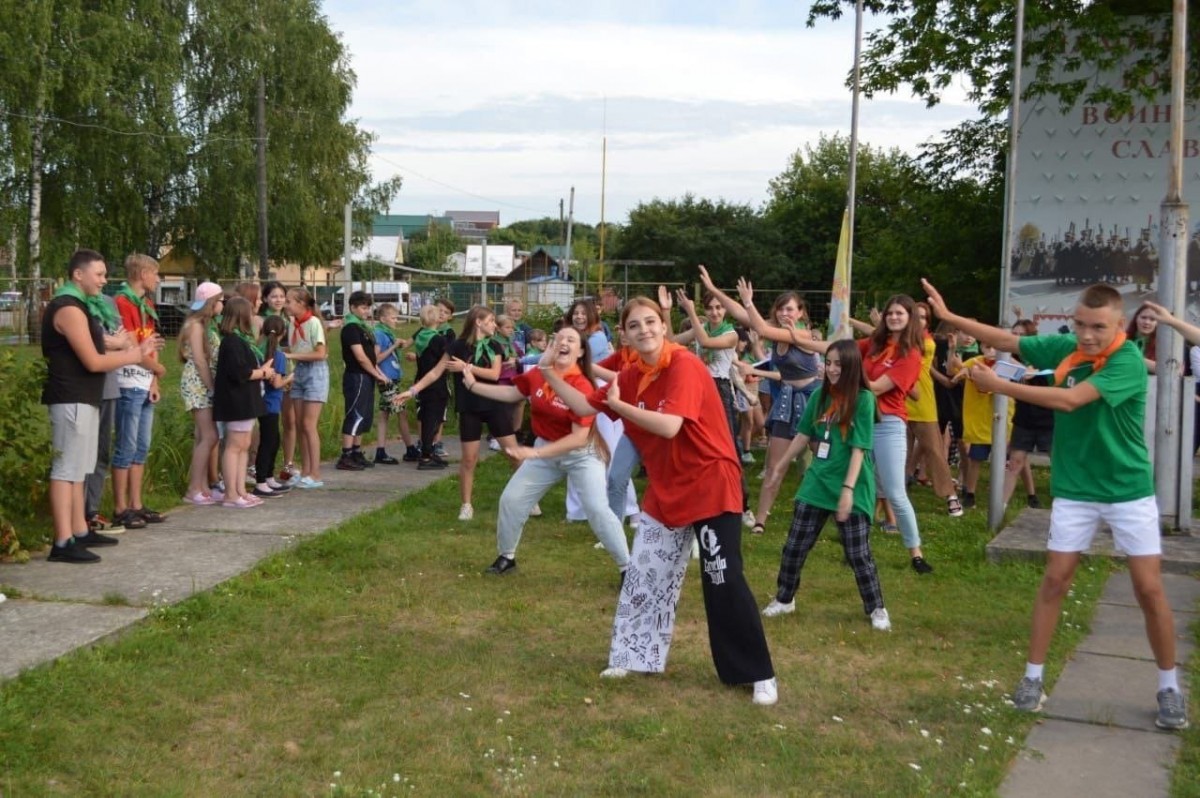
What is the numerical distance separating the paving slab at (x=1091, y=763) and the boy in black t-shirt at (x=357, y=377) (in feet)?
26.5

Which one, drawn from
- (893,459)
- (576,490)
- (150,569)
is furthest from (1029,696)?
(150,569)

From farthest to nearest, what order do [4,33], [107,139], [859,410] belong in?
1. [107,139]
2. [4,33]
3. [859,410]

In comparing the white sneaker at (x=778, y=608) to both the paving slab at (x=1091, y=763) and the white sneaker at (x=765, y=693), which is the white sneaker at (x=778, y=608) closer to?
the white sneaker at (x=765, y=693)

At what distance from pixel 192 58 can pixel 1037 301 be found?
3344 cm

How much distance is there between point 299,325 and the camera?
10875 mm

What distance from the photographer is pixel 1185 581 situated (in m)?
7.84

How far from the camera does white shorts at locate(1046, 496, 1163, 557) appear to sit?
506 centimetres

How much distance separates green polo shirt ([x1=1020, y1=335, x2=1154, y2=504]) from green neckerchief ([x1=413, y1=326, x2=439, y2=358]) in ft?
27.2

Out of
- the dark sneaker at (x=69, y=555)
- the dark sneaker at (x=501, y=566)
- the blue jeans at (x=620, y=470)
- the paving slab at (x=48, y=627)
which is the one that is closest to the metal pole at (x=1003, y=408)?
the blue jeans at (x=620, y=470)

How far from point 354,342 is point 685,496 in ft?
23.4

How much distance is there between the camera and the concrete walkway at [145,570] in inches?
236

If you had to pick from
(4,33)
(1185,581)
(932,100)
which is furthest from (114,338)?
(4,33)

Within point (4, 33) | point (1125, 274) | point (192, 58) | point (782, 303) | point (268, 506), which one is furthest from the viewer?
point (192, 58)

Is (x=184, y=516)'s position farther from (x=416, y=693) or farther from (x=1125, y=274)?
(x=1125, y=274)
